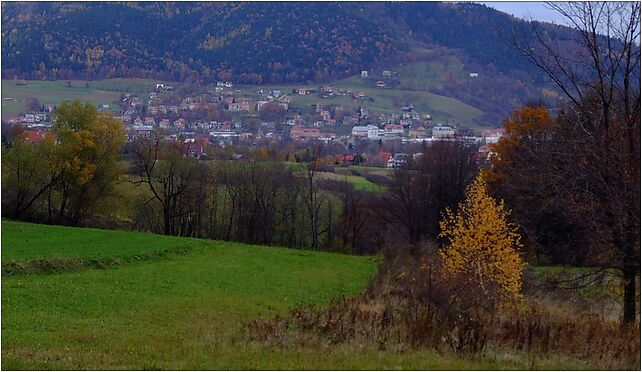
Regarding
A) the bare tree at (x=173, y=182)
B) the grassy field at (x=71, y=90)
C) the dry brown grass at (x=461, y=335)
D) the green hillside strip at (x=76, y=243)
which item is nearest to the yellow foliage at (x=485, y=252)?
the dry brown grass at (x=461, y=335)

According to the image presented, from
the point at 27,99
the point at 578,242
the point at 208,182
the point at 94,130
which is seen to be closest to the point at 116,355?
the point at 578,242

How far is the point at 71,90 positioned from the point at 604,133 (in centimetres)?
6008

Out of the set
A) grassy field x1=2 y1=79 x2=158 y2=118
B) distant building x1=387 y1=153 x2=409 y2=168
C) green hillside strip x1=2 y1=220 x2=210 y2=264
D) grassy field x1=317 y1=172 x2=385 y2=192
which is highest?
grassy field x1=2 y1=79 x2=158 y2=118

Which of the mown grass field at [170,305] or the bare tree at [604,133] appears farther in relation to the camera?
the bare tree at [604,133]

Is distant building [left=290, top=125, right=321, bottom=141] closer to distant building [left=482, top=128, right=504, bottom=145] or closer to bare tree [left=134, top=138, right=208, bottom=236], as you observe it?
distant building [left=482, top=128, right=504, bottom=145]

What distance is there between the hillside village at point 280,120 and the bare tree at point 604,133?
3892 cm

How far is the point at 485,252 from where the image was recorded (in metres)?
17.6

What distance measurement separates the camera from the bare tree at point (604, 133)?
34.8 ft

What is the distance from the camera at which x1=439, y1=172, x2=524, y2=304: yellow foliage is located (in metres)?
16.8

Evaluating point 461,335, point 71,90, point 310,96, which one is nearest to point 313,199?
point 71,90

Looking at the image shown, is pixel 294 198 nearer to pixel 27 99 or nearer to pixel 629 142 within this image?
pixel 27 99

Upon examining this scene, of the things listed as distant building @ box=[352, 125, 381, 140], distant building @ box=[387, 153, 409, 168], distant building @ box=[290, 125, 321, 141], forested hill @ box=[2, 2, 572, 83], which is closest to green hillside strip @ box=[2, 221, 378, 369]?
distant building @ box=[387, 153, 409, 168]

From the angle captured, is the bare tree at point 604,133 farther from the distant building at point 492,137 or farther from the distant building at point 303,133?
the distant building at point 303,133

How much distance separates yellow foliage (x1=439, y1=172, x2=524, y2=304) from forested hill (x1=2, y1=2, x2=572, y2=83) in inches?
1729
